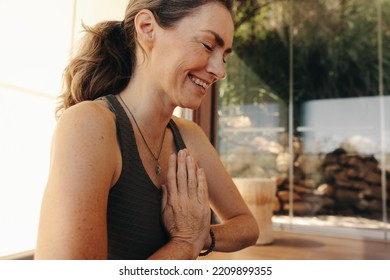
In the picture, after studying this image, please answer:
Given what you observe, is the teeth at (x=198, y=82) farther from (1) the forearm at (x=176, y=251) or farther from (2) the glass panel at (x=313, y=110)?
(2) the glass panel at (x=313, y=110)

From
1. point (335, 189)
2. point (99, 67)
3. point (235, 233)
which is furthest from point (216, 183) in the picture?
point (335, 189)

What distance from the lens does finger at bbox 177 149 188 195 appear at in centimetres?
88

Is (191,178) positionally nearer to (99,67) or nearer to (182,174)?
(182,174)

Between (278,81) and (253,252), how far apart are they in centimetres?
214

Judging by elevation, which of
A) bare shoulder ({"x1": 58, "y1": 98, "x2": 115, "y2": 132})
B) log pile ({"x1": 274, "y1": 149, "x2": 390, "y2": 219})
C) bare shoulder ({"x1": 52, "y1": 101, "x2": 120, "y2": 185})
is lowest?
log pile ({"x1": 274, "y1": 149, "x2": 390, "y2": 219})

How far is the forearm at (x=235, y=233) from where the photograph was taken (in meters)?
1.02

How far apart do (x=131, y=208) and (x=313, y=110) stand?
3296mm

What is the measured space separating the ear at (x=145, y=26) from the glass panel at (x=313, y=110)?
299 cm

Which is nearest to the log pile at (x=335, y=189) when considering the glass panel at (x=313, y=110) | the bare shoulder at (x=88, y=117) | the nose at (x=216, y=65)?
the glass panel at (x=313, y=110)

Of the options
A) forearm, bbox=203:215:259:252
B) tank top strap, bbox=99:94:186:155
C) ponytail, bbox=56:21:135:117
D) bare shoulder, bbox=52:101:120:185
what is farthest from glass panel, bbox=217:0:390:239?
bare shoulder, bbox=52:101:120:185

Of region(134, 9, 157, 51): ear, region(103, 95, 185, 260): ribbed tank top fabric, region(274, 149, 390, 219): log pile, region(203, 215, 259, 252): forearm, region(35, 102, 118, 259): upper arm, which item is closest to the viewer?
region(35, 102, 118, 259): upper arm

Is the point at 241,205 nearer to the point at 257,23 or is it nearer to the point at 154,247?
the point at 154,247

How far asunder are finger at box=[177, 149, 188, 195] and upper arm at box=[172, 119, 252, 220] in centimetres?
23

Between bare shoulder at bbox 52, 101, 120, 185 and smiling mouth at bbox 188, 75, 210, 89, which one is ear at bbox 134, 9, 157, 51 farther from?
bare shoulder at bbox 52, 101, 120, 185
